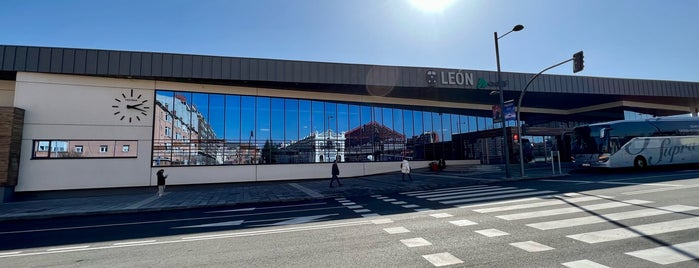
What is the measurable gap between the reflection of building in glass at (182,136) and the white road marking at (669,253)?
19553mm

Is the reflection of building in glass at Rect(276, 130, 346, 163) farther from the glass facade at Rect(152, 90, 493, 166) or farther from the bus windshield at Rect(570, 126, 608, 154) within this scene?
the bus windshield at Rect(570, 126, 608, 154)

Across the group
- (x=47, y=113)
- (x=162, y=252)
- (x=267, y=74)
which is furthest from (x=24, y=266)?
(x=47, y=113)

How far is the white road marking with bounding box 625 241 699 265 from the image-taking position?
3941 millimetres

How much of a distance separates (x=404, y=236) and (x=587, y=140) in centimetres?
1870

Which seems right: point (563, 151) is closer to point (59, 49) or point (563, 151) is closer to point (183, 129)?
point (183, 129)

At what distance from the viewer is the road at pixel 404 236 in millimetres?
4422

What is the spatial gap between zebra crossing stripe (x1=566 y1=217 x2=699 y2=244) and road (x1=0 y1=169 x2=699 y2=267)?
0.02 m

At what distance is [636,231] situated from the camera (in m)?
5.32

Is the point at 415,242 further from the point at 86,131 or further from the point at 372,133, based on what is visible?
the point at 86,131

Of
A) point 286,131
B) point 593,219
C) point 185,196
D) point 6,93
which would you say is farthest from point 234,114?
point 593,219

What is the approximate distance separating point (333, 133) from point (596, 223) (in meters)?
17.6

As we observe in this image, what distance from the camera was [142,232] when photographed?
24.2 feet

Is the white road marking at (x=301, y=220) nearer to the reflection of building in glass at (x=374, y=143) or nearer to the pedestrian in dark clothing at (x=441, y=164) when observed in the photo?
the reflection of building in glass at (x=374, y=143)

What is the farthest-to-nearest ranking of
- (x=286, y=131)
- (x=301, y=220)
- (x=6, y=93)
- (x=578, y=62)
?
(x=286, y=131) < (x=6, y=93) < (x=578, y=62) < (x=301, y=220)
